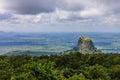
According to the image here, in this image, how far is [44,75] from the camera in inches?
1633

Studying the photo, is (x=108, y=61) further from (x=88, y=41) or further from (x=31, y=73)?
(x=88, y=41)

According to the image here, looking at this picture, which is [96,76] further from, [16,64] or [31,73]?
[31,73]

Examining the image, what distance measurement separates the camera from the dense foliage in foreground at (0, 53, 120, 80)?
41500 millimetres

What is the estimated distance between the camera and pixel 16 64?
84.7m

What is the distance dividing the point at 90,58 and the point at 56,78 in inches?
2231

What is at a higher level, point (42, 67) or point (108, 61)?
point (42, 67)

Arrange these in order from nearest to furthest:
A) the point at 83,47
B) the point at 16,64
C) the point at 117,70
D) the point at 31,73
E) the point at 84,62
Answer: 1. the point at 31,73
2. the point at 117,70
3. the point at 16,64
4. the point at 84,62
5. the point at 83,47

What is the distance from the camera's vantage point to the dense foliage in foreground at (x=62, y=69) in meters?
41.5

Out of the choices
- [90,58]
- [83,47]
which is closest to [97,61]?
[90,58]

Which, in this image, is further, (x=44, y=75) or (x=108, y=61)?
(x=108, y=61)

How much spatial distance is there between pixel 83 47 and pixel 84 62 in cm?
10343

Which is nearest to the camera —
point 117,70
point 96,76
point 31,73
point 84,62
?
point 31,73

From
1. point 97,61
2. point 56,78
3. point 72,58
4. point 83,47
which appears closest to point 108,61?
point 97,61

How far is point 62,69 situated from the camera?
3049 inches
